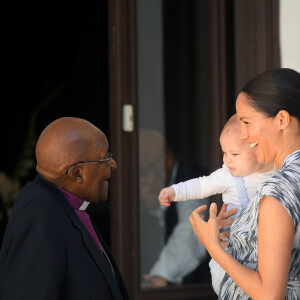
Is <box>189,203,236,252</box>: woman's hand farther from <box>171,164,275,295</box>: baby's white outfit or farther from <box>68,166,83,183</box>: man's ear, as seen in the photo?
<box>171,164,275,295</box>: baby's white outfit

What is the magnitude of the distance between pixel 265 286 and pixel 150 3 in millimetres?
2766

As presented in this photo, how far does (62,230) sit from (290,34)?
2.34 meters

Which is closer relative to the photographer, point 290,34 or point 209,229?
point 209,229

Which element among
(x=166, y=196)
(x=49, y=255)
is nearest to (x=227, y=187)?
(x=166, y=196)

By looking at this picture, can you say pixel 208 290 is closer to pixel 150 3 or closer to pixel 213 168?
pixel 213 168

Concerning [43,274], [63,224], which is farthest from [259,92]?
[43,274]

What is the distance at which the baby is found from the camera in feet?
9.78

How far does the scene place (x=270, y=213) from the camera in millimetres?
2012

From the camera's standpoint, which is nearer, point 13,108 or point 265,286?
point 265,286

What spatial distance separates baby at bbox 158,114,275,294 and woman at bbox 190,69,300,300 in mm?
712

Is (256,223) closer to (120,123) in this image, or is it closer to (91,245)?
→ (91,245)

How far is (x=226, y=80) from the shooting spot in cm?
440

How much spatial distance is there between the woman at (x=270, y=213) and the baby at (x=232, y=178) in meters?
0.71

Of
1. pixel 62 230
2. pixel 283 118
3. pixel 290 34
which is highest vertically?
pixel 290 34
